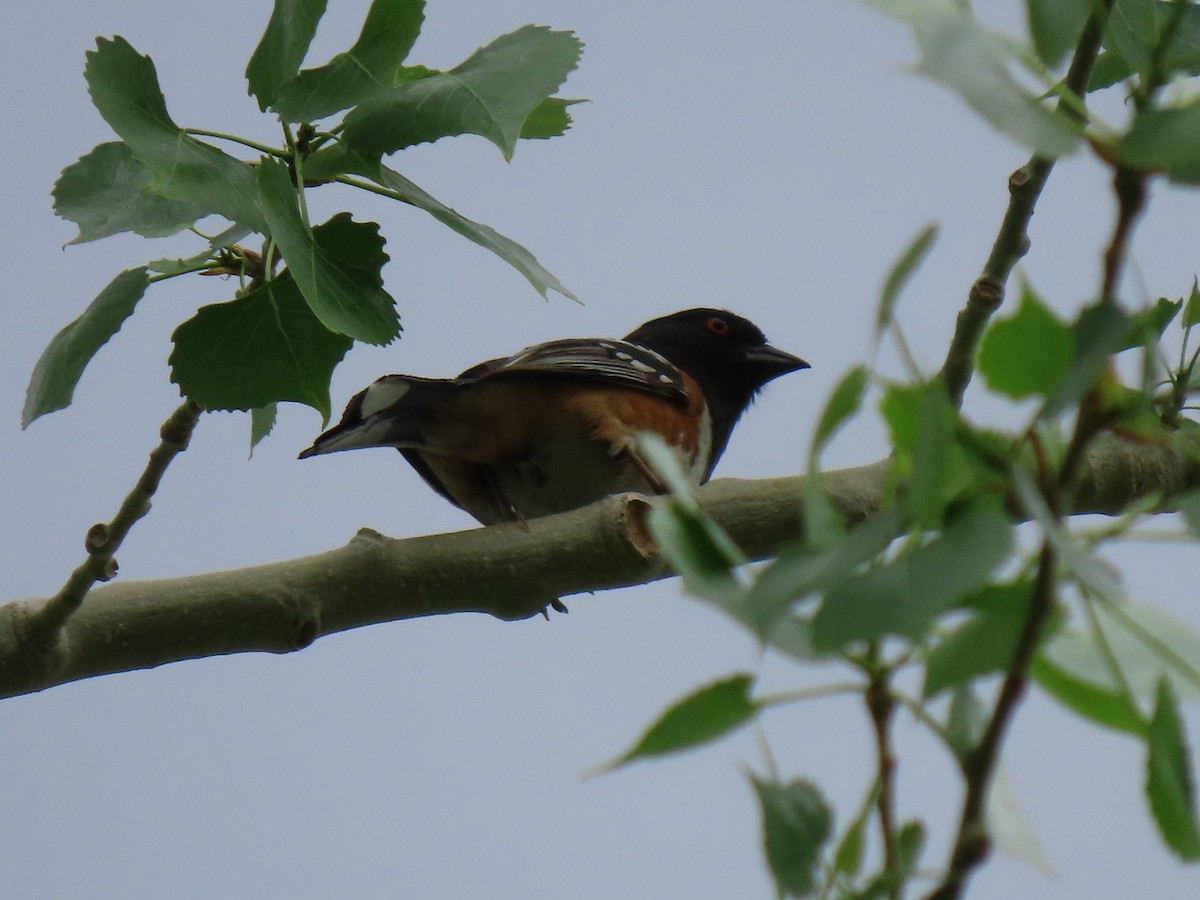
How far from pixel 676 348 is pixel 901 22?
221 inches

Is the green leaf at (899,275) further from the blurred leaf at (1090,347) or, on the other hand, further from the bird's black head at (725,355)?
the bird's black head at (725,355)

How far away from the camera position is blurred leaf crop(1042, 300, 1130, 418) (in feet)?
2.49

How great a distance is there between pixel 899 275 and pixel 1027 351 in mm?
87

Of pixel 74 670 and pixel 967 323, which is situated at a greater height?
A: pixel 967 323

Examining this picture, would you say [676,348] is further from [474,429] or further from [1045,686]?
[1045,686]

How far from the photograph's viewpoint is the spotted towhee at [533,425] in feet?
14.8

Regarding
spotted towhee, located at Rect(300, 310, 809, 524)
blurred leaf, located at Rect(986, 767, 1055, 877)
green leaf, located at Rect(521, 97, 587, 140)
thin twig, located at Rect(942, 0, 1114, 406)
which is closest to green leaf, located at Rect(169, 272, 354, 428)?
green leaf, located at Rect(521, 97, 587, 140)

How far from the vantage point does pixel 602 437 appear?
477 centimetres

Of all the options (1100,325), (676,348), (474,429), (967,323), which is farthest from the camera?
(676,348)

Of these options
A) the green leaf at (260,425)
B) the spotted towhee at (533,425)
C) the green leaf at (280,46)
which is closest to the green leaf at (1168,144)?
the green leaf at (280,46)

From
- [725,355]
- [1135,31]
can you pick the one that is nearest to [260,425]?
[1135,31]

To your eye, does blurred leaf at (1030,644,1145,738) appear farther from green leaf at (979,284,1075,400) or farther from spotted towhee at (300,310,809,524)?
spotted towhee at (300,310,809,524)

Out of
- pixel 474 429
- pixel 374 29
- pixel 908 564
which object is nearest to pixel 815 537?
pixel 908 564

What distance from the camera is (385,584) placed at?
284 cm
